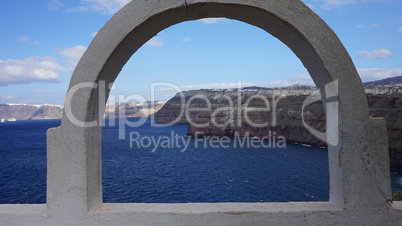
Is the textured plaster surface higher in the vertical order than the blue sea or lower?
higher

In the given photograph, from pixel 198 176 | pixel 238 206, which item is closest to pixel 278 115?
pixel 198 176

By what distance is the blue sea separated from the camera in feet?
95.8

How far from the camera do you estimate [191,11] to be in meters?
3.43

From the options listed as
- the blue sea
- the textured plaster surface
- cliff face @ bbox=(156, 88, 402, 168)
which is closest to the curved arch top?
the textured plaster surface

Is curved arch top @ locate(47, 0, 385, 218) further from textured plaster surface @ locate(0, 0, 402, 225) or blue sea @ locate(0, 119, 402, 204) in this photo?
blue sea @ locate(0, 119, 402, 204)

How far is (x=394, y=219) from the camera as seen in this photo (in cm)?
327

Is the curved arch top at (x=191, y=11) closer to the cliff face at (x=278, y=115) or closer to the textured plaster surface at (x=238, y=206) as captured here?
the textured plaster surface at (x=238, y=206)

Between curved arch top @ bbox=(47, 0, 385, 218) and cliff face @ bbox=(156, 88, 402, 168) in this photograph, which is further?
cliff face @ bbox=(156, 88, 402, 168)

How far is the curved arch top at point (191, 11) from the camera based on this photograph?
326cm

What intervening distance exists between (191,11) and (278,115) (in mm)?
69800

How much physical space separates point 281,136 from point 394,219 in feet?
222

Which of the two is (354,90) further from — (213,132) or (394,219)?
(213,132)

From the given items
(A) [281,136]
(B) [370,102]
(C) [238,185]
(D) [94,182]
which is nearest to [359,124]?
(D) [94,182]

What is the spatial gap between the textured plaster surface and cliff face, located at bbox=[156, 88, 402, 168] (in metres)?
45.7
